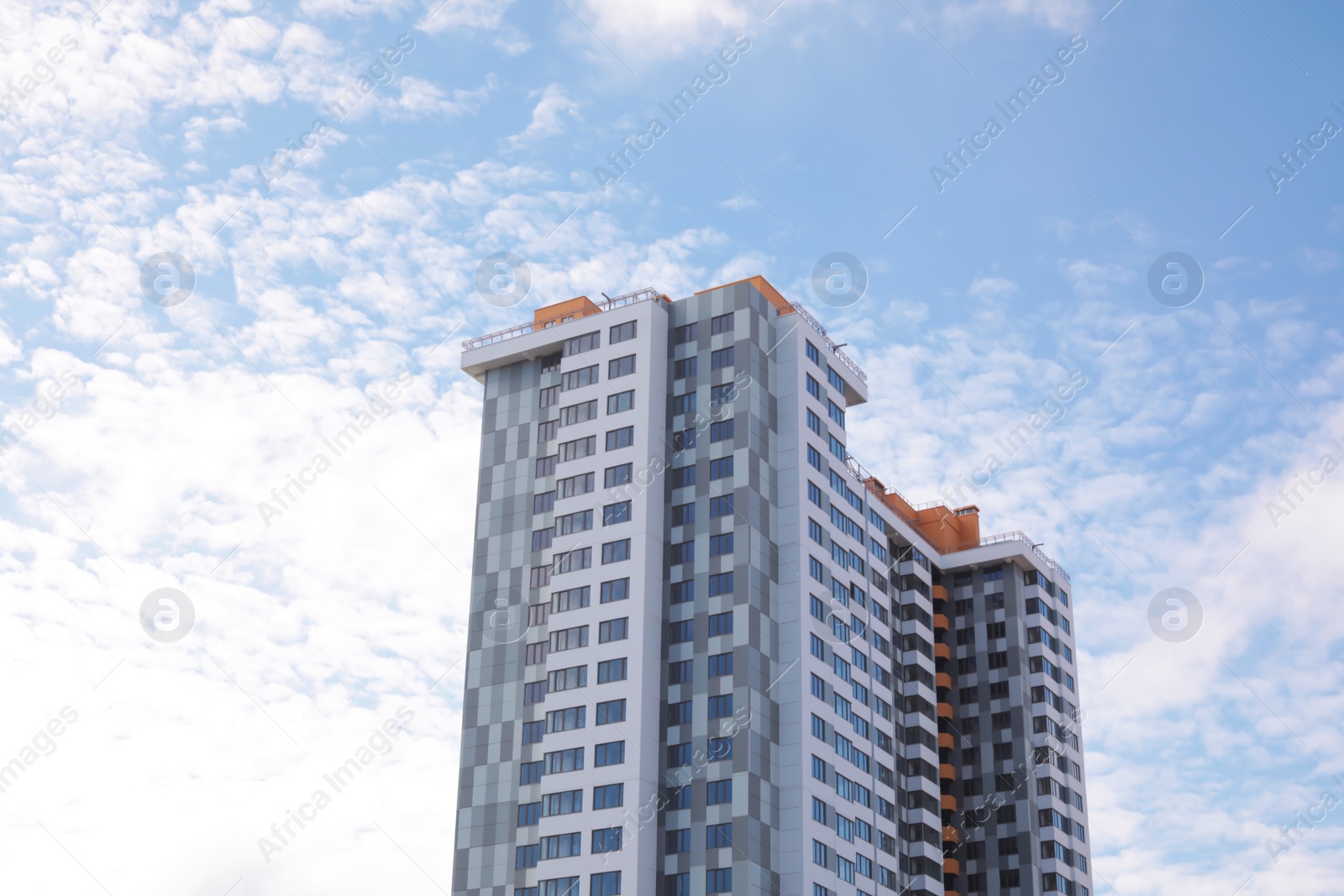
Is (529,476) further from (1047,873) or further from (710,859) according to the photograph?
(1047,873)

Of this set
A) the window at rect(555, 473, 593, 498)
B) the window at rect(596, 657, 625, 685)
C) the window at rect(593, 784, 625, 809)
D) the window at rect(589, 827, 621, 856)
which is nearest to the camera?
the window at rect(589, 827, 621, 856)

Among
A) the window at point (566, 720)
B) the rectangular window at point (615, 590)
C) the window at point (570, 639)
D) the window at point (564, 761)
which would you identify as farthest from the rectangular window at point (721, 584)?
the window at point (564, 761)

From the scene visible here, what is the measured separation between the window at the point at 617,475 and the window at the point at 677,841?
90.1ft

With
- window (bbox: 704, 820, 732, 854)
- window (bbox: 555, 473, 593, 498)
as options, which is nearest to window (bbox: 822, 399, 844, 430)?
window (bbox: 555, 473, 593, 498)

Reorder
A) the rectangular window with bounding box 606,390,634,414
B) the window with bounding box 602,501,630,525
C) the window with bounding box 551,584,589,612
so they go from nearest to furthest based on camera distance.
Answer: the window with bounding box 551,584,589,612
the window with bounding box 602,501,630,525
the rectangular window with bounding box 606,390,634,414

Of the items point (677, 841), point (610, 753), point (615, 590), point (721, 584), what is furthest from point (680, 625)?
point (677, 841)

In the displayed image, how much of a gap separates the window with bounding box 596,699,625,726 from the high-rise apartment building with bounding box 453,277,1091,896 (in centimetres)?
14

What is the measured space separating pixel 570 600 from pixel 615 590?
3.88m

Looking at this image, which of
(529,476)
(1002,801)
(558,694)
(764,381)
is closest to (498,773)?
(558,694)

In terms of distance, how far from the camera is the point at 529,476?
12438 centimetres

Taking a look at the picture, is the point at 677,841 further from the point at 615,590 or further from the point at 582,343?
the point at 582,343

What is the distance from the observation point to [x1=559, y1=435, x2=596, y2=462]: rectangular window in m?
119

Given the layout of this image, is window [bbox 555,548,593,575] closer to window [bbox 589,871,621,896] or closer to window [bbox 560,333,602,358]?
window [bbox 560,333,602,358]

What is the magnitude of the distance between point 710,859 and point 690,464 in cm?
3165
